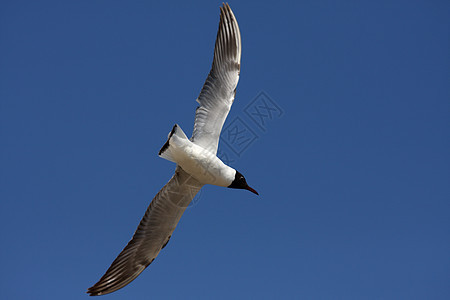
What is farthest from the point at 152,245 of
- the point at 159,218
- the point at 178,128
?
the point at 178,128

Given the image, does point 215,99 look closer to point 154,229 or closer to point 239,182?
point 239,182

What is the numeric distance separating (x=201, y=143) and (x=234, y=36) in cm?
196

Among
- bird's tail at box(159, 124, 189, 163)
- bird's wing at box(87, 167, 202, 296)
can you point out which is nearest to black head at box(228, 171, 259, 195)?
bird's wing at box(87, 167, 202, 296)

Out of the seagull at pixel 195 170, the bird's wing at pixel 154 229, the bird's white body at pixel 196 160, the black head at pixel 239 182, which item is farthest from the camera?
the black head at pixel 239 182

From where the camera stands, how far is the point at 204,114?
751 cm

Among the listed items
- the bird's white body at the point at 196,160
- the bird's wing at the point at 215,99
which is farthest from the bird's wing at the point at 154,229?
the bird's wing at the point at 215,99

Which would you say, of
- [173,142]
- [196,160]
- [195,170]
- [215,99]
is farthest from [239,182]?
[173,142]

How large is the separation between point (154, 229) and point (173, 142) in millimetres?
2068

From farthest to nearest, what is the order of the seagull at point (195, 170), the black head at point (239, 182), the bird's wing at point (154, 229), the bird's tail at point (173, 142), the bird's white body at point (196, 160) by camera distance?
the black head at point (239, 182)
the bird's wing at point (154, 229)
the seagull at point (195, 170)
the bird's white body at point (196, 160)
the bird's tail at point (173, 142)

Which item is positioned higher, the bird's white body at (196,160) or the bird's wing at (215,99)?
the bird's wing at (215,99)

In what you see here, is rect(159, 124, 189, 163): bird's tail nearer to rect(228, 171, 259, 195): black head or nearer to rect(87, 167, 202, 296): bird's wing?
rect(87, 167, 202, 296): bird's wing

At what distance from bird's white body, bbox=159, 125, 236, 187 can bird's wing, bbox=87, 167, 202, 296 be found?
1.01 feet

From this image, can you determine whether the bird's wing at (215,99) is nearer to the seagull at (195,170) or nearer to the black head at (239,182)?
the seagull at (195,170)

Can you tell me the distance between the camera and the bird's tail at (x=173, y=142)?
22.3 ft
